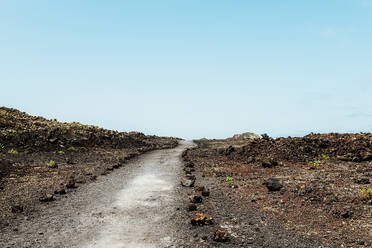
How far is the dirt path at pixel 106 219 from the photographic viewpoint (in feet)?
28.9

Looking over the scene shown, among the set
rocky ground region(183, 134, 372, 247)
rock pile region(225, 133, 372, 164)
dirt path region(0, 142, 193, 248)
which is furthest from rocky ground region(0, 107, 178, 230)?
rock pile region(225, 133, 372, 164)

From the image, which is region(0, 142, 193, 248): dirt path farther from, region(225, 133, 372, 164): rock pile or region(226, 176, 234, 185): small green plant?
region(225, 133, 372, 164): rock pile

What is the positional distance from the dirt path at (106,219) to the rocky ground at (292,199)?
3.67 feet

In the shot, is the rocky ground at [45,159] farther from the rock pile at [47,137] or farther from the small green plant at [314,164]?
the small green plant at [314,164]

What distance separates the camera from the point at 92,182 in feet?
56.0

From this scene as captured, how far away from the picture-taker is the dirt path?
28.9 feet

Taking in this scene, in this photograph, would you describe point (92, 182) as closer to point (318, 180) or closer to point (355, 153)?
point (318, 180)

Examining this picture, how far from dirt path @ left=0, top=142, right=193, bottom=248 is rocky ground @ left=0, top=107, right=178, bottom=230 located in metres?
1.13

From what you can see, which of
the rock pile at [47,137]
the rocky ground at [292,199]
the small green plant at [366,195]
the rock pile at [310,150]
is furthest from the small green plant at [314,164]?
the rock pile at [47,137]

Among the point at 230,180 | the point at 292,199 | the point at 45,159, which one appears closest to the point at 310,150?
the point at 230,180

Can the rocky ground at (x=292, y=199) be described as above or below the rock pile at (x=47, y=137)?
below

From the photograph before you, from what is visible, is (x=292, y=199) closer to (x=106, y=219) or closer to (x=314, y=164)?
(x=314, y=164)

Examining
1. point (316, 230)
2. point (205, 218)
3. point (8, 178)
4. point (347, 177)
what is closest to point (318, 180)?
point (347, 177)

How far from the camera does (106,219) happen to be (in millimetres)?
10586
